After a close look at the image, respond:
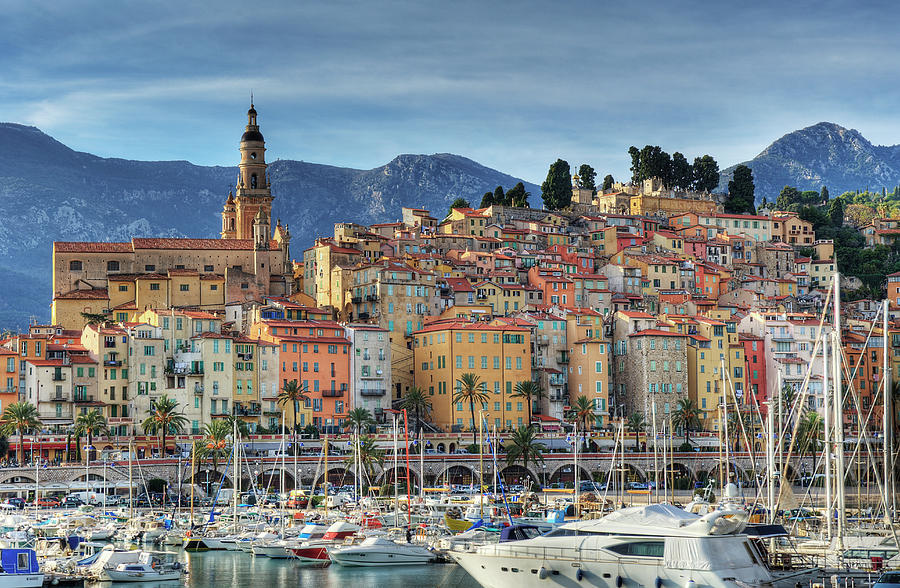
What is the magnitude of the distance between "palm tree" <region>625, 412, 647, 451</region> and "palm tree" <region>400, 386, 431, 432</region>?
16313 mm

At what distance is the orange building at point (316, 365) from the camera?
4363 inches

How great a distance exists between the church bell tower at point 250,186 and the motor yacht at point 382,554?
76.5 m

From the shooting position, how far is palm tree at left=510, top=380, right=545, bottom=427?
366 ft

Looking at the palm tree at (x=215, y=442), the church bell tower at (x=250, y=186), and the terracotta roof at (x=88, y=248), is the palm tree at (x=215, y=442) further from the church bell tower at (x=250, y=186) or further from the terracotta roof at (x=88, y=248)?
the church bell tower at (x=250, y=186)

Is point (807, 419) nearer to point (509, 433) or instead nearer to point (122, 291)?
point (509, 433)

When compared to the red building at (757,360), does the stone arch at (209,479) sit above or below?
below

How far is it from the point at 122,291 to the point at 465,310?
30.3 metres

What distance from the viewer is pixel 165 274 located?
414 ft

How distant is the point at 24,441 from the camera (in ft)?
327

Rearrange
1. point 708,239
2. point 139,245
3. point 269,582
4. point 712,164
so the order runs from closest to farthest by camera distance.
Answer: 1. point 269,582
2. point 139,245
3. point 708,239
4. point 712,164

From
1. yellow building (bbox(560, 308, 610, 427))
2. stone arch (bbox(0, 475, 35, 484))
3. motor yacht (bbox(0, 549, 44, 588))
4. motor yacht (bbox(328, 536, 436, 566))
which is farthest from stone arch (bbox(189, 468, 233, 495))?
motor yacht (bbox(0, 549, 44, 588))

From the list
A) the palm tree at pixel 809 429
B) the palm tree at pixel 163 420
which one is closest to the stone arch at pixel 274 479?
the palm tree at pixel 163 420

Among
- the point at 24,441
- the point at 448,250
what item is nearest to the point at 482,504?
the point at 24,441

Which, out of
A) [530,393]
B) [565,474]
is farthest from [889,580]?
[530,393]
